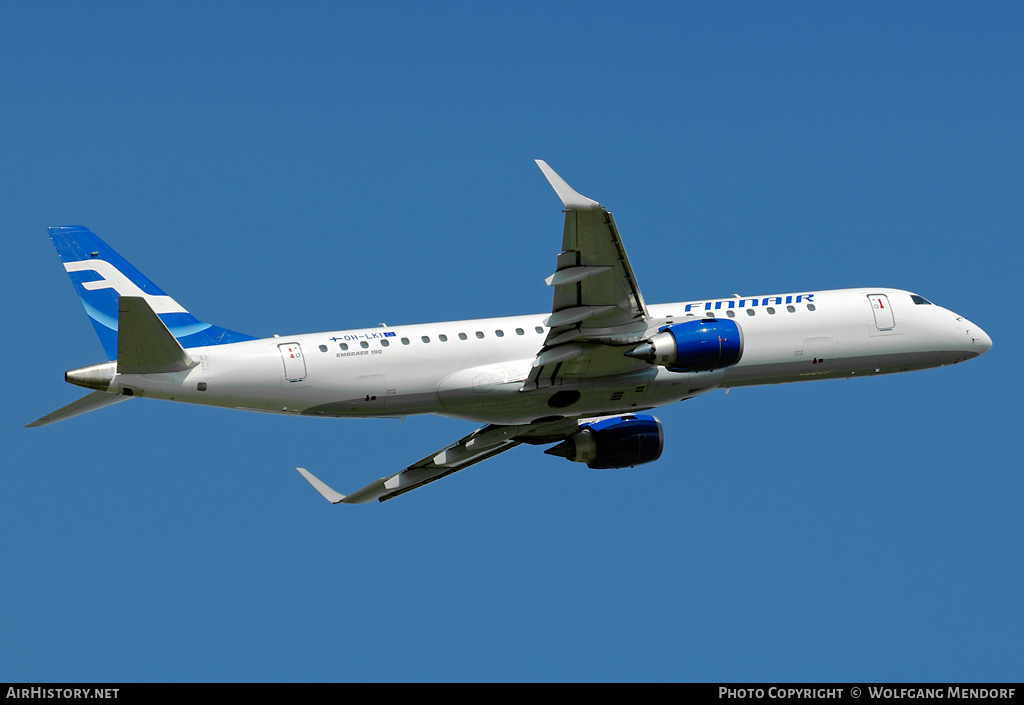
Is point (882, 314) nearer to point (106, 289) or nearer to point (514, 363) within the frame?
point (514, 363)

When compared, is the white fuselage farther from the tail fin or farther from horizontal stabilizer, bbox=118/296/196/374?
the tail fin

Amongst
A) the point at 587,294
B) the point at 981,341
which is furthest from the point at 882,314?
the point at 587,294

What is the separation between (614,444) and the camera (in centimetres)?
4659

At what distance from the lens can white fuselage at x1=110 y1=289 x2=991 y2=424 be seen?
3938cm

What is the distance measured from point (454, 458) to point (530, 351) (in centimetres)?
715

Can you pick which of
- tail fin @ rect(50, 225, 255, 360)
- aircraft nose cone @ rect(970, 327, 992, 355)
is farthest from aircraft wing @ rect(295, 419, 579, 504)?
aircraft nose cone @ rect(970, 327, 992, 355)

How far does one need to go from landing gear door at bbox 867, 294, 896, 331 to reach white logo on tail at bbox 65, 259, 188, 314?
22.5 meters

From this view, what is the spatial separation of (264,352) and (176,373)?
8.69 ft

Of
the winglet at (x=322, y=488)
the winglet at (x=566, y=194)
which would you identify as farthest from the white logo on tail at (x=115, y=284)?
the winglet at (x=566, y=194)

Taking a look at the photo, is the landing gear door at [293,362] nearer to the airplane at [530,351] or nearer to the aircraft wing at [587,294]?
the airplane at [530,351]

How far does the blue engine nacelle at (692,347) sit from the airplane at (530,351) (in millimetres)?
42
